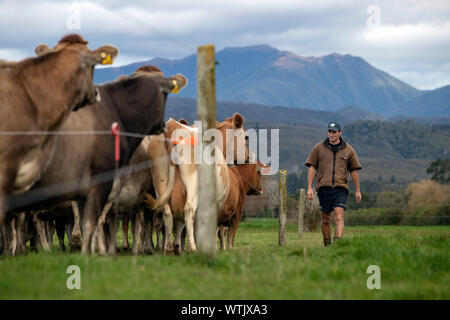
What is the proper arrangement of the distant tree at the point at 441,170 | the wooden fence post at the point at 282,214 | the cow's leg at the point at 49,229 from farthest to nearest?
the distant tree at the point at 441,170 → the wooden fence post at the point at 282,214 → the cow's leg at the point at 49,229

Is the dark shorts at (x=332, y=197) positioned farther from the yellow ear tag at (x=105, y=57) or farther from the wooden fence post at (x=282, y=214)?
the yellow ear tag at (x=105, y=57)

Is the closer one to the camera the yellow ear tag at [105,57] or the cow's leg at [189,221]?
the yellow ear tag at [105,57]

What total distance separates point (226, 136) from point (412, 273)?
23.6ft

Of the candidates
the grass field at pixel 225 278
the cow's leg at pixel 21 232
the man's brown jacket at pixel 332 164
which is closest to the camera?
the grass field at pixel 225 278

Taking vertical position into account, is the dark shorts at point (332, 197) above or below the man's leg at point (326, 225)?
above

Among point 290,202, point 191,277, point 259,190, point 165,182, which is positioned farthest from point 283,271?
point 290,202

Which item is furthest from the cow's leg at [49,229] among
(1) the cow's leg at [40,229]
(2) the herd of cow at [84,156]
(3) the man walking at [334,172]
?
(3) the man walking at [334,172]

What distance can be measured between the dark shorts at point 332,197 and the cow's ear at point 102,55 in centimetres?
547

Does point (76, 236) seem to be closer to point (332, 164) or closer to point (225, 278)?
point (225, 278)

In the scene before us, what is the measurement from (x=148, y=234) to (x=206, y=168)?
13.4 ft

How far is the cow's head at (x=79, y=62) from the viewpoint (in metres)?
8.08
